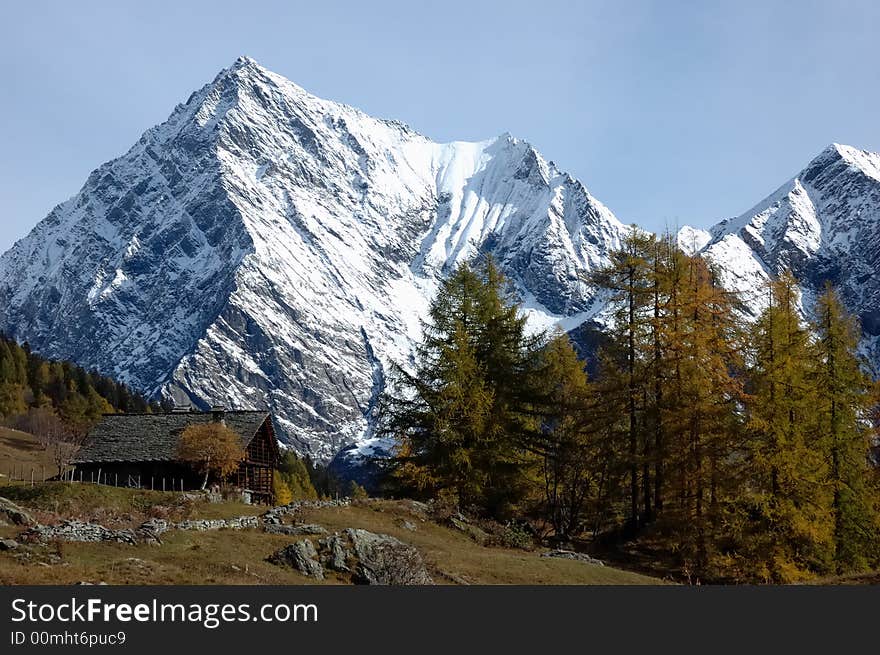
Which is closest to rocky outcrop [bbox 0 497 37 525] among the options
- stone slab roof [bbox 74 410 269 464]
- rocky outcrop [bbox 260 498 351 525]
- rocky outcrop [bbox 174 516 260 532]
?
rocky outcrop [bbox 174 516 260 532]

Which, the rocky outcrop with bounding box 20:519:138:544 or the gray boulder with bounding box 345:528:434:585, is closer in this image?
the gray boulder with bounding box 345:528:434:585

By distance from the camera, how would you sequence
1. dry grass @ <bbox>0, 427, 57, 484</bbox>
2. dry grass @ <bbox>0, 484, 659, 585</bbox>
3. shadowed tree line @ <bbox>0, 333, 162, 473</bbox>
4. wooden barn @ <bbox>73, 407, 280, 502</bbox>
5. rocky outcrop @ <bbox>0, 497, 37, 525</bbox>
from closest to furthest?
1. dry grass @ <bbox>0, 484, 659, 585</bbox>
2. rocky outcrop @ <bbox>0, 497, 37, 525</bbox>
3. wooden barn @ <bbox>73, 407, 280, 502</bbox>
4. dry grass @ <bbox>0, 427, 57, 484</bbox>
5. shadowed tree line @ <bbox>0, 333, 162, 473</bbox>

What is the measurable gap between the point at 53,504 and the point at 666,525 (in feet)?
86.4

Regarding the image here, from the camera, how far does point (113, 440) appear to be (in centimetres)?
6494

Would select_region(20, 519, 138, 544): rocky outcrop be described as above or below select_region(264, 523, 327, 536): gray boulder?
below

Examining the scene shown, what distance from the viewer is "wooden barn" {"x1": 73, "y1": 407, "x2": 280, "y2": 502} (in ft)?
204

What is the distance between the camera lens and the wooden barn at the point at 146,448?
62156 millimetres

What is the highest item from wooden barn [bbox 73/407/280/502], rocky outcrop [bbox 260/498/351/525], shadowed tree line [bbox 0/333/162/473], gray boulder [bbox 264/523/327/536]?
shadowed tree line [bbox 0/333/162/473]

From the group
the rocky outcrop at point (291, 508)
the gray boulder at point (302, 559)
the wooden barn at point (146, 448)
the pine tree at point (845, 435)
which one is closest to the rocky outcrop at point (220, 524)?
the rocky outcrop at point (291, 508)

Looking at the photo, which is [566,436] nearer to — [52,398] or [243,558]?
[243,558]

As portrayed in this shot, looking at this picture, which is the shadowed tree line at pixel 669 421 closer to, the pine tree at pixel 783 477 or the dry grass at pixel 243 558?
the pine tree at pixel 783 477

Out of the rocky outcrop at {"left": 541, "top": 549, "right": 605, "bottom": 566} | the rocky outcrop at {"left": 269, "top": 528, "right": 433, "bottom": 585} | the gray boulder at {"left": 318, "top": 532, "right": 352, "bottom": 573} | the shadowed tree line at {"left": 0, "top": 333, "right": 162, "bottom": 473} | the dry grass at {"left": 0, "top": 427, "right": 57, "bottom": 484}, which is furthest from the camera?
the shadowed tree line at {"left": 0, "top": 333, "right": 162, "bottom": 473}

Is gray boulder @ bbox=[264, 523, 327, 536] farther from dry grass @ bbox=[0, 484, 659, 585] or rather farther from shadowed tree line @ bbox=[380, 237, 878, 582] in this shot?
shadowed tree line @ bbox=[380, 237, 878, 582]
